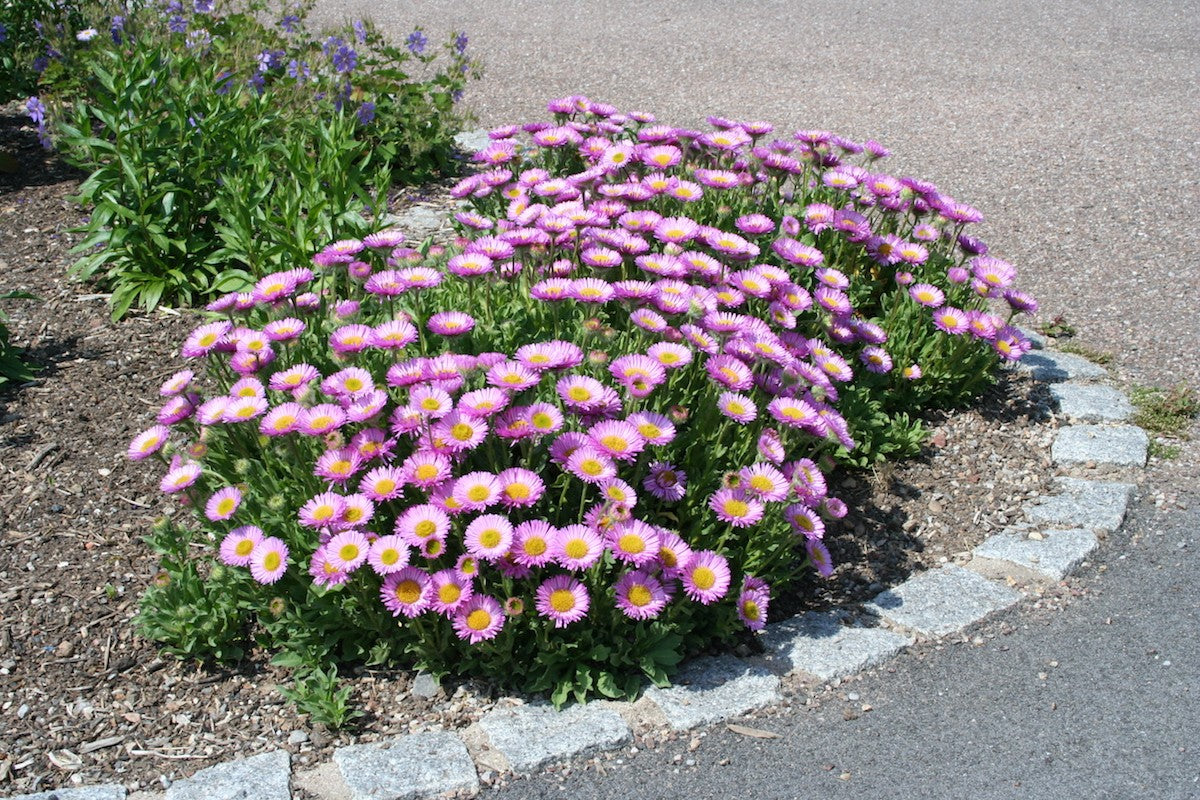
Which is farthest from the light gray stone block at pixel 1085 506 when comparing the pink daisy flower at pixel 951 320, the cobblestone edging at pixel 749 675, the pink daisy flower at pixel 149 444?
the pink daisy flower at pixel 149 444

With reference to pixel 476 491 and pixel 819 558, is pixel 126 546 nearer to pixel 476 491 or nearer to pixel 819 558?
pixel 476 491

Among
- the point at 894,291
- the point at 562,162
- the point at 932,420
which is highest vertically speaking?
the point at 562,162

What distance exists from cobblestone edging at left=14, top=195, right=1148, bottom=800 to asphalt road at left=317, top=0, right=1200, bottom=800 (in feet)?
0.24

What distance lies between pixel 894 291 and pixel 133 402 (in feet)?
9.15

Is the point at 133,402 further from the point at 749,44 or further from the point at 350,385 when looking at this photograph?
the point at 749,44

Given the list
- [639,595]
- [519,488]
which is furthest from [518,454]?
[639,595]

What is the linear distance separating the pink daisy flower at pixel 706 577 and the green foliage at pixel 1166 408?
205 centimetres

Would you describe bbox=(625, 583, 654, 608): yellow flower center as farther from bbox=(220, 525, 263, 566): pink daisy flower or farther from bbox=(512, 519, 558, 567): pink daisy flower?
bbox=(220, 525, 263, 566): pink daisy flower

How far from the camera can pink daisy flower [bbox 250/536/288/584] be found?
2482mm

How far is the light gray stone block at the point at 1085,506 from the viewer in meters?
3.35

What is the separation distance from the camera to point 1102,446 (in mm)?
3723

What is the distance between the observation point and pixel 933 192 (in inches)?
155

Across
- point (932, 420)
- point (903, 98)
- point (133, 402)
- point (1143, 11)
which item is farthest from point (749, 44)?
point (133, 402)

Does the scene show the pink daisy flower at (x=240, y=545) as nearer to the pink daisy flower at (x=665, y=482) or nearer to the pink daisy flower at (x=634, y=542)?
the pink daisy flower at (x=634, y=542)
